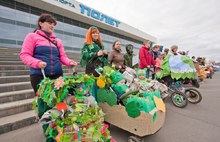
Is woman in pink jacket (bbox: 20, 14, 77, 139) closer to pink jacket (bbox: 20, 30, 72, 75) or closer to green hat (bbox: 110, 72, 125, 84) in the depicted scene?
pink jacket (bbox: 20, 30, 72, 75)

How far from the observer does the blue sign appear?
13137 millimetres

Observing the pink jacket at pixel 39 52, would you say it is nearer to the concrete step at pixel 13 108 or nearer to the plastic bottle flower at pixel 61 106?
the plastic bottle flower at pixel 61 106

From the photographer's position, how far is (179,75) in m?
2.89

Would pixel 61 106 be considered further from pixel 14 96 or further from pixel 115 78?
pixel 14 96

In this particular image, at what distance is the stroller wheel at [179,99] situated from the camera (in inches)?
114

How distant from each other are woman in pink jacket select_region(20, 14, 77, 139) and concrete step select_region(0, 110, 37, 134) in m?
0.89

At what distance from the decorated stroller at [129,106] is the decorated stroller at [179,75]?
5.02 feet

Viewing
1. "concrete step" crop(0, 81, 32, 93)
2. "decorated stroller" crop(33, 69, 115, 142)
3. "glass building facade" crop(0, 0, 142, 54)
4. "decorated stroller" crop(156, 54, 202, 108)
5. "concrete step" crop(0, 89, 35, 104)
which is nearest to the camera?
"decorated stroller" crop(33, 69, 115, 142)

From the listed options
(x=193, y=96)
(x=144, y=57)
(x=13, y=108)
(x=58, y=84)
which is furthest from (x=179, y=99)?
(x=13, y=108)

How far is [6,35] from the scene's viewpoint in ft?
29.6

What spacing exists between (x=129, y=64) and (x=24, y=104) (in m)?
2.63

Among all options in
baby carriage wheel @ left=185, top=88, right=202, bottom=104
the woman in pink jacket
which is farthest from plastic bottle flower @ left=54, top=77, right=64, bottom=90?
baby carriage wheel @ left=185, top=88, right=202, bottom=104

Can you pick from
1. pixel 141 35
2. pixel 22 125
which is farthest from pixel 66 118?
pixel 141 35

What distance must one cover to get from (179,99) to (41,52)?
10.2 ft
